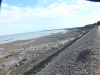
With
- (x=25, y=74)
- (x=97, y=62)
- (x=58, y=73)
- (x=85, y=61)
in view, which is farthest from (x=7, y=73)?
(x=97, y=62)

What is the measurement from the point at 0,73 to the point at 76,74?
32.5ft

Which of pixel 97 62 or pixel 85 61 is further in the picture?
pixel 85 61

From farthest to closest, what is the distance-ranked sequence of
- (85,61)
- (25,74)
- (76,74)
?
1. (25,74)
2. (85,61)
3. (76,74)

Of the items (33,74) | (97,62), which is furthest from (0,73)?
(97,62)

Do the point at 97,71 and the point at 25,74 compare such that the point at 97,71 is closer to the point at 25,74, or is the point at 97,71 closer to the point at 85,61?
the point at 85,61

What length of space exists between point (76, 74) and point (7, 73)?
9054mm

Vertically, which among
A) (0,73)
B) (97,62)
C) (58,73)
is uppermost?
(97,62)

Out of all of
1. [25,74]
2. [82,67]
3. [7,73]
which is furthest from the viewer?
[7,73]

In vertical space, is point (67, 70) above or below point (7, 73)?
above

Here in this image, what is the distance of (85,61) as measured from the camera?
12.4 meters

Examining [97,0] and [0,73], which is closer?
[97,0]

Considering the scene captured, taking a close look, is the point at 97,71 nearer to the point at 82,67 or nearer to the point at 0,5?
the point at 82,67

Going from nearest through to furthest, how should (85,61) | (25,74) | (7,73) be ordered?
(85,61) → (25,74) → (7,73)

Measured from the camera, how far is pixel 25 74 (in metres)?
15.2
